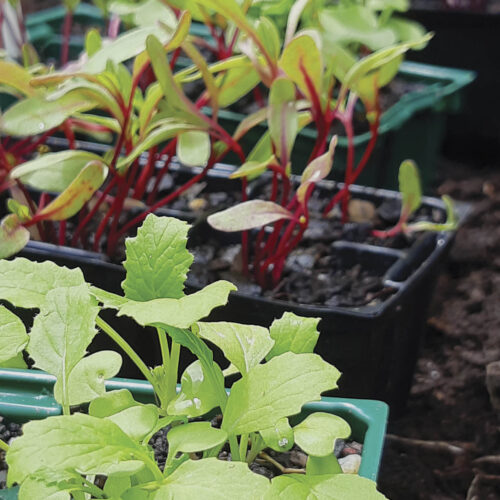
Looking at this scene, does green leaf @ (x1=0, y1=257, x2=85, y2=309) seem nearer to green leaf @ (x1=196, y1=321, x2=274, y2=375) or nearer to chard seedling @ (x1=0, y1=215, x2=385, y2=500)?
chard seedling @ (x1=0, y1=215, x2=385, y2=500)

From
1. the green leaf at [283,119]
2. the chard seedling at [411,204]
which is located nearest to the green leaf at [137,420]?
the green leaf at [283,119]

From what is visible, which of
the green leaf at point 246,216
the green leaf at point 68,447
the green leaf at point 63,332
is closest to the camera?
the green leaf at point 68,447

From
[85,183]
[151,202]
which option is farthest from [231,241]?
[85,183]

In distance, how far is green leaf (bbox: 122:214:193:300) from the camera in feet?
1.73

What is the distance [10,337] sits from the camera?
20.5 inches

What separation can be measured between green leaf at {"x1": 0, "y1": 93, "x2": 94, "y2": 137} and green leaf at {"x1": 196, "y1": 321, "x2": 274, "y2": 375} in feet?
1.47

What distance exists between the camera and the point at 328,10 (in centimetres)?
131

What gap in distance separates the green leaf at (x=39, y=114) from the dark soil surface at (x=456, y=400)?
0.62m

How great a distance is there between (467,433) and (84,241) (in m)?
0.62

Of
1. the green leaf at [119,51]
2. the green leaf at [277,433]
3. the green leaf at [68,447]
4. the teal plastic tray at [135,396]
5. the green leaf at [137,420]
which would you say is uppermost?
the green leaf at [119,51]

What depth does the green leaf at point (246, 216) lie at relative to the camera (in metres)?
0.82

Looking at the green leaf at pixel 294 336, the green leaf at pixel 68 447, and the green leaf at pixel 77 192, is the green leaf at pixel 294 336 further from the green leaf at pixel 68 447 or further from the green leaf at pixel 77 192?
the green leaf at pixel 77 192

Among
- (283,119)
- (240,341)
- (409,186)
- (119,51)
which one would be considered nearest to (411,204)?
(409,186)

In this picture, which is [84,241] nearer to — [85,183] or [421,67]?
[85,183]
